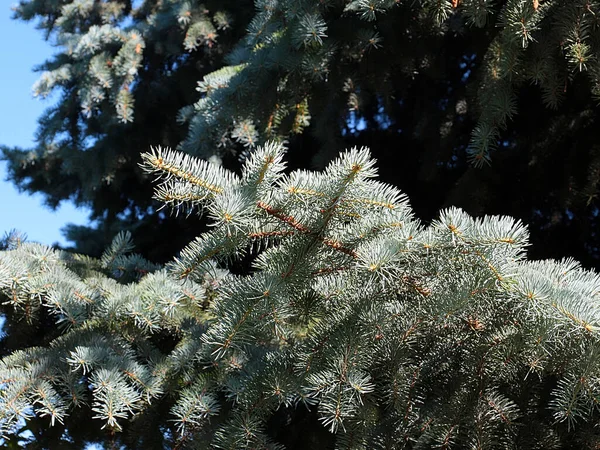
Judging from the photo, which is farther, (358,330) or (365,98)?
(365,98)

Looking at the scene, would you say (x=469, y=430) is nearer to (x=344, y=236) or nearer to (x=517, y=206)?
(x=344, y=236)

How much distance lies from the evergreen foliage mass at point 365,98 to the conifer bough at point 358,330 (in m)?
0.75

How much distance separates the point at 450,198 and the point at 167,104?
173 cm

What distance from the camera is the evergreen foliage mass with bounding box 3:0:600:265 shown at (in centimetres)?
179

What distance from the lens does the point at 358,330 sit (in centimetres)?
115

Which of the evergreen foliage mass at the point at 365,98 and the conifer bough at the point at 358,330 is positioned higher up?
the evergreen foliage mass at the point at 365,98

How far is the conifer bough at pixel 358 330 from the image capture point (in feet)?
3.23

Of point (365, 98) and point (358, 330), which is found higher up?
point (365, 98)

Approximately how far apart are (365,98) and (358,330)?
4.41 ft

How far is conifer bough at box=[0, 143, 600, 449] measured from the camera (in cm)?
98

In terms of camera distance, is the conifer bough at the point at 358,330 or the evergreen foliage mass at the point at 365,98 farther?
the evergreen foliage mass at the point at 365,98

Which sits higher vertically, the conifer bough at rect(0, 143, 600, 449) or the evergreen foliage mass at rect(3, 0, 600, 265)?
the evergreen foliage mass at rect(3, 0, 600, 265)

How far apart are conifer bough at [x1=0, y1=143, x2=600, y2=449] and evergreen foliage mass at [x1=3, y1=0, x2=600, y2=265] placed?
75 centimetres

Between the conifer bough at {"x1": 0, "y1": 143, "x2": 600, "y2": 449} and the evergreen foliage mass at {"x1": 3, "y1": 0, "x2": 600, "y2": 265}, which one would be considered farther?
the evergreen foliage mass at {"x1": 3, "y1": 0, "x2": 600, "y2": 265}
